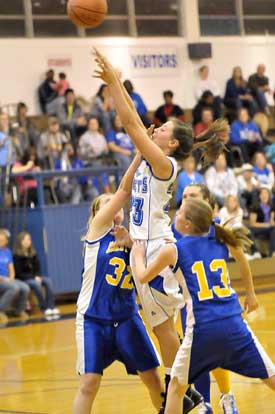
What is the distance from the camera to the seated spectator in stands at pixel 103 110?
60.2ft

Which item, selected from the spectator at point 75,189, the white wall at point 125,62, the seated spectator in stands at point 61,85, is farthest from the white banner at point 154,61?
the spectator at point 75,189

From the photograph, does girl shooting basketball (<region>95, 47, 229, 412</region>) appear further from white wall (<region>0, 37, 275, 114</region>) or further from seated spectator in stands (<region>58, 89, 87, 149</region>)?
white wall (<region>0, 37, 275, 114</region>)

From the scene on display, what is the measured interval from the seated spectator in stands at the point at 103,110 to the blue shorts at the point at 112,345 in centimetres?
1220

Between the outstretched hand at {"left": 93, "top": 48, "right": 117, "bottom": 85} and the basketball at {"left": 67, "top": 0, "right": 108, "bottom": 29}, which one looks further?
the basketball at {"left": 67, "top": 0, "right": 108, "bottom": 29}

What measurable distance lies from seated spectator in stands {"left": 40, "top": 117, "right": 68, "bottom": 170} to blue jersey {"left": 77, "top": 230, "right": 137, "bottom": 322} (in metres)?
10.8

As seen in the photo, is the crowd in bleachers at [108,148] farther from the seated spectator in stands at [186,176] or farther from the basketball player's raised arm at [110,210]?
the basketball player's raised arm at [110,210]

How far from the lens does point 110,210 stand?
6215 millimetres

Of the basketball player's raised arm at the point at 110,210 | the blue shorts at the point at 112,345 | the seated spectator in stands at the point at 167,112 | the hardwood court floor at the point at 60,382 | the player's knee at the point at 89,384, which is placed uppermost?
the seated spectator in stands at the point at 167,112

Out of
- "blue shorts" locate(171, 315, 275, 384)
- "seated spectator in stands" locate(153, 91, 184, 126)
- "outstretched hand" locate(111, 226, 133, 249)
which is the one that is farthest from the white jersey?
"seated spectator in stands" locate(153, 91, 184, 126)

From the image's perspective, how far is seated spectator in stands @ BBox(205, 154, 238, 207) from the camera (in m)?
17.7

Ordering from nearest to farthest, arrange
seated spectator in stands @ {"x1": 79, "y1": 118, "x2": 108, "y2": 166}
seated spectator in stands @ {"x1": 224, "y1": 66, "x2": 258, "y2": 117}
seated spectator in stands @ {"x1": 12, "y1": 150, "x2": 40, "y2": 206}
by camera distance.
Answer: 1. seated spectator in stands @ {"x1": 12, "y1": 150, "x2": 40, "y2": 206}
2. seated spectator in stands @ {"x1": 79, "y1": 118, "x2": 108, "y2": 166}
3. seated spectator in stands @ {"x1": 224, "y1": 66, "x2": 258, "y2": 117}

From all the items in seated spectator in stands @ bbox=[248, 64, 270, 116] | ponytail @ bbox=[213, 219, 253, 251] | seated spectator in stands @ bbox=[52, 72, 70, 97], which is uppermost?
seated spectator in stands @ bbox=[52, 72, 70, 97]

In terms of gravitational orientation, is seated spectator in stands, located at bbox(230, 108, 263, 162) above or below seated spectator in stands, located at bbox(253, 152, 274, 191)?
above

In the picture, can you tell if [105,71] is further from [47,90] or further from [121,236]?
[47,90]
